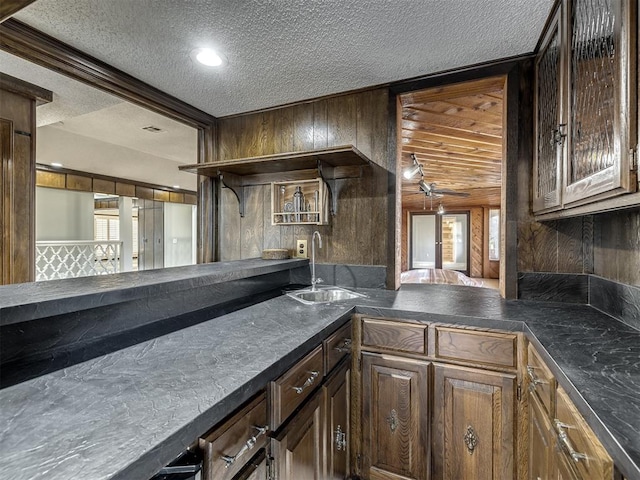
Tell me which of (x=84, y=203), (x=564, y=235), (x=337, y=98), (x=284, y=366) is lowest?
(x=284, y=366)

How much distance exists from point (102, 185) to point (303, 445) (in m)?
5.47

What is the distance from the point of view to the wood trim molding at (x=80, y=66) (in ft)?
4.92

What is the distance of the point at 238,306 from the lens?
1707 mm

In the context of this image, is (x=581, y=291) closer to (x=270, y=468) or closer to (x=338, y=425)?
(x=338, y=425)

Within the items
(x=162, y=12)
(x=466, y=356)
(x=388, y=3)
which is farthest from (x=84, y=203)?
(x=466, y=356)

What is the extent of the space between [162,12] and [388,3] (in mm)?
988

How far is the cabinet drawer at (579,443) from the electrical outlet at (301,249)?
5.53ft

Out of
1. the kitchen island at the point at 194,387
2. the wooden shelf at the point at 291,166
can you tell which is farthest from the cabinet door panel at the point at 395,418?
the wooden shelf at the point at 291,166

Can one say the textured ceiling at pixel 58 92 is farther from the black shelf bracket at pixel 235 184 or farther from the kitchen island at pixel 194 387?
the kitchen island at pixel 194 387

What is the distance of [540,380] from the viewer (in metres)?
1.16

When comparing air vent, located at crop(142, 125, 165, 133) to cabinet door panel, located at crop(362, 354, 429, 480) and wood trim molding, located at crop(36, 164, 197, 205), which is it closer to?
wood trim molding, located at crop(36, 164, 197, 205)

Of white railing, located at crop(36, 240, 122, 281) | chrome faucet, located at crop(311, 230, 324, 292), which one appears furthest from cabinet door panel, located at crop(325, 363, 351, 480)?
white railing, located at crop(36, 240, 122, 281)

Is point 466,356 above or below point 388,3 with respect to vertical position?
below

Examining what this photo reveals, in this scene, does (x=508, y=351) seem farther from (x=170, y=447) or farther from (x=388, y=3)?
(x=388, y=3)
